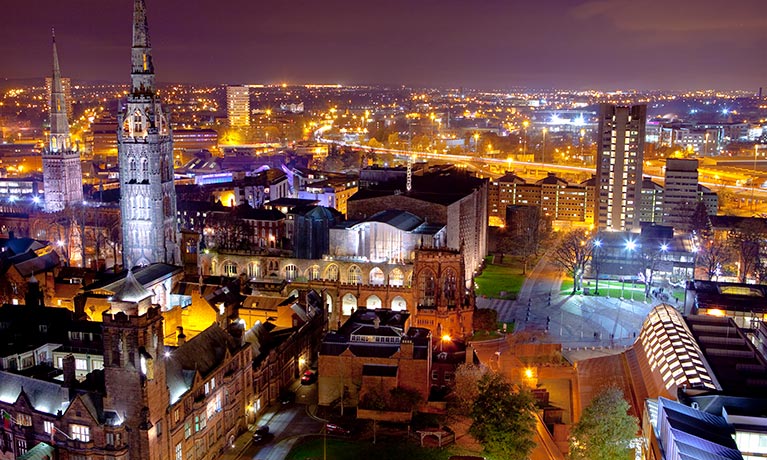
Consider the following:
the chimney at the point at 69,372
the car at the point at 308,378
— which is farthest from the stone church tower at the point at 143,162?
the chimney at the point at 69,372

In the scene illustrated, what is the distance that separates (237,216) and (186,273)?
19.2m

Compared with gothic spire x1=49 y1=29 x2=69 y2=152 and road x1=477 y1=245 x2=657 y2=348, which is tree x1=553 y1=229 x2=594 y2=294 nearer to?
road x1=477 y1=245 x2=657 y2=348

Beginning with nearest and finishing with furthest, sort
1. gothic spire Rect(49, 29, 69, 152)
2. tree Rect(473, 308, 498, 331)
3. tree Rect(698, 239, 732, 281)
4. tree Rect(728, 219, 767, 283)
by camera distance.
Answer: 1. tree Rect(473, 308, 498, 331)
2. tree Rect(698, 239, 732, 281)
3. tree Rect(728, 219, 767, 283)
4. gothic spire Rect(49, 29, 69, 152)

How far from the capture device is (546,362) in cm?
5078

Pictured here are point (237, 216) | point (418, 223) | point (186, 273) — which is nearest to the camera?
point (186, 273)

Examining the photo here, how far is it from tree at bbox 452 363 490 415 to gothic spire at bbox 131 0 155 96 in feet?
121

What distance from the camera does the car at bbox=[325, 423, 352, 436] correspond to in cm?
4006

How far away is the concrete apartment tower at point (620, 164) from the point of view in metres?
94.6

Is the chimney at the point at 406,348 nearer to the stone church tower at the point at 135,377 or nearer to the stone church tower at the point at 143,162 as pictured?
the stone church tower at the point at 135,377

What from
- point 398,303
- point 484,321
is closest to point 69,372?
point 398,303

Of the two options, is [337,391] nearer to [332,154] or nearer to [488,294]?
[488,294]

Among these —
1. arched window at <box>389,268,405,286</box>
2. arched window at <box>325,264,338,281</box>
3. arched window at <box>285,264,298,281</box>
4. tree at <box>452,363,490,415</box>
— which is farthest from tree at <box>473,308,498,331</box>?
arched window at <box>285,264,298,281</box>

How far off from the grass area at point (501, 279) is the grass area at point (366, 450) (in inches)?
1303

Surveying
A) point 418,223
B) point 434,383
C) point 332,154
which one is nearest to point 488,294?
point 418,223
